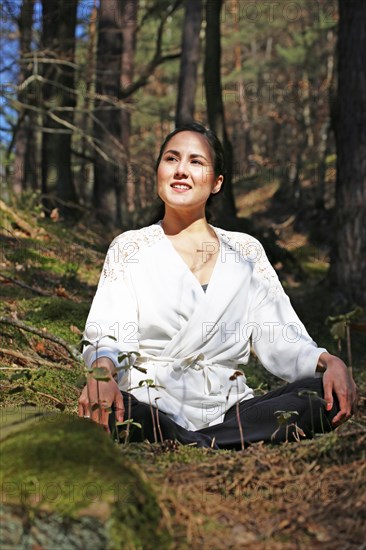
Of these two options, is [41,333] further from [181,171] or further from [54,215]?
[54,215]

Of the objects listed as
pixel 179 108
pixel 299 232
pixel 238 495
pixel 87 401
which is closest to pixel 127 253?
pixel 87 401

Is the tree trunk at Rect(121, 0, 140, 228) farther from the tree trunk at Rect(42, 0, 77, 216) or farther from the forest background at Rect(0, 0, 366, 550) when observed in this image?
the tree trunk at Rect(42, 0, 77, 216)

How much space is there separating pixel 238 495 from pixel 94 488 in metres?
0.53

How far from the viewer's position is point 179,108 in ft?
41.8

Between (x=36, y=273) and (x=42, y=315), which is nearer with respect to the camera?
(x=42, y=315)

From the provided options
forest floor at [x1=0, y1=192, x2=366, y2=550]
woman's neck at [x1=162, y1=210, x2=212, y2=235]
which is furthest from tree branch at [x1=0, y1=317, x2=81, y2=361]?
woman's neck at [x1=162, y1=210, x2=212, y2=235]

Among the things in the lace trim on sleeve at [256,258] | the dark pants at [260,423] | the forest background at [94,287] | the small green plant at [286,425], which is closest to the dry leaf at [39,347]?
the forest background at [94,287]

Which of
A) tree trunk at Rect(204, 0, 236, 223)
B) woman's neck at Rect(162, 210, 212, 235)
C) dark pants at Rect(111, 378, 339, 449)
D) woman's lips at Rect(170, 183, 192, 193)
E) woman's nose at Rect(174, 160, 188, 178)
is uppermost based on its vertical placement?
tree trunk at Rect(204, 0, 236, 223)

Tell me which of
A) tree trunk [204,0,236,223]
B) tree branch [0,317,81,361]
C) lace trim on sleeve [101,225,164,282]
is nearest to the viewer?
lace trim on sleeve [101,225,164,282]

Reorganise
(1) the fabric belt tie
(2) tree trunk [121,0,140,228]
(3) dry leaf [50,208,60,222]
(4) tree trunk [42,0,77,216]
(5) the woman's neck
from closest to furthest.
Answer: (1) the fabric belt tie
(5) the woman's neck
(3) dry leaf [50,208,60,222]
(4) tree trunk [42,0,77,216]
(2) tree trunk [121,0,140,228]

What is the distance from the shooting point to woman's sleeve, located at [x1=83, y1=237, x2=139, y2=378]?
10.2 feet

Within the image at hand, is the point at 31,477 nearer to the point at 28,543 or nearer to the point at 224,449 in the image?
the point at 28,543

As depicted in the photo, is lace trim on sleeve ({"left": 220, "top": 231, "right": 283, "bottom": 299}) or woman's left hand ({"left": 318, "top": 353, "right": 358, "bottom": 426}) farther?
lace trim on sleeve ({"left": 220, "top": 231, "right": 283, "bottom": 299})

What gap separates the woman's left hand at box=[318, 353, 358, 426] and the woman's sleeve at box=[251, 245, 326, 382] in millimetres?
162
